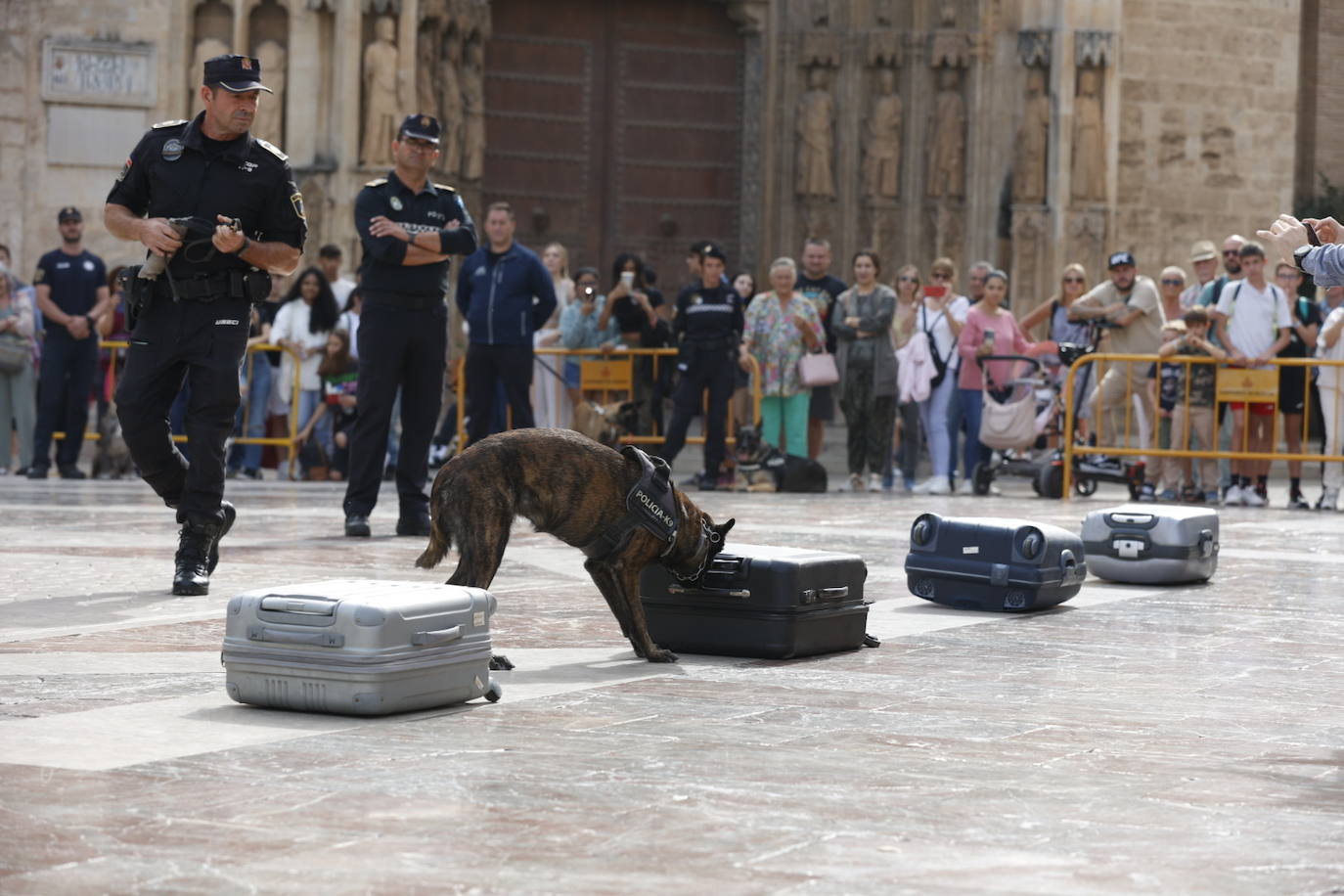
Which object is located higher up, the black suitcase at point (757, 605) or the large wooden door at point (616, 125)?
the large wooden door at point (616, 125)

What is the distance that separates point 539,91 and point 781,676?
17.3 m

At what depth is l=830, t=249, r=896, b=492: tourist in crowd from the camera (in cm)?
1775

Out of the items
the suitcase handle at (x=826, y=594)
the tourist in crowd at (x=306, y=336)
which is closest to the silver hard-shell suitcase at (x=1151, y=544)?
the suitcase handle at (x=826, y=594)

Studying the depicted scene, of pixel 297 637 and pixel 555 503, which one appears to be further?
pixel 555 503

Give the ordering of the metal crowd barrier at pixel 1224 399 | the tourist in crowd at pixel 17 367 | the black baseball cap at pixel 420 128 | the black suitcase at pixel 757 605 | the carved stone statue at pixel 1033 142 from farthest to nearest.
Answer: the carved stone statue at pixel 1033 142, the tourist in crowd at pixel 17 367, the metal crowd barrier at pixel 1224 399, the black baseball cap at pixel 420 128, the black suitcase at pixel 757 605

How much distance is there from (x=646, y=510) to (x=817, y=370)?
11041 millimetres

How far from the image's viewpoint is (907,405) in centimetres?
1800

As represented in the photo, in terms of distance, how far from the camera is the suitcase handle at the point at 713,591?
7133 millimetres

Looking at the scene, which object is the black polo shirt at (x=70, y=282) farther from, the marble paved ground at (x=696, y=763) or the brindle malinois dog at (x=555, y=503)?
the brindle malinois dog at (x=555, y=503)

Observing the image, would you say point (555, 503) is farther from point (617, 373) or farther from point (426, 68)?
point (426, 68)

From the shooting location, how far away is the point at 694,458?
21.6 metres

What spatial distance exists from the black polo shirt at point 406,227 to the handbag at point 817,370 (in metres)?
6.44

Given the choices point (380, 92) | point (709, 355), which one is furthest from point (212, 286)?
point (380, 92)

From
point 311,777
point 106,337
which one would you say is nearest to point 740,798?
point 311,777
